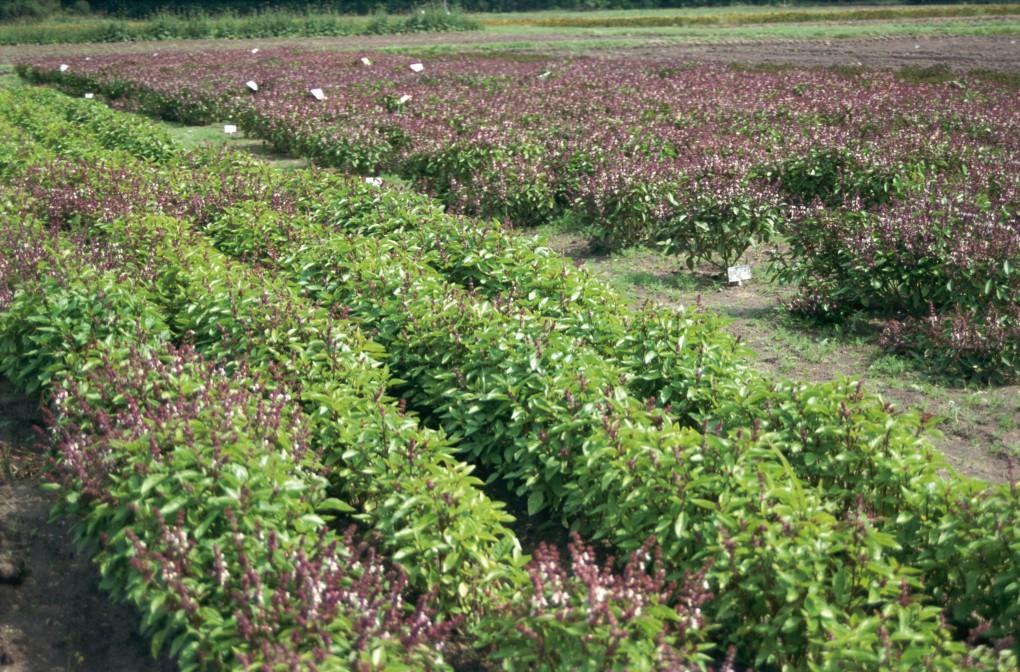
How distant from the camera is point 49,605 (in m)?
4.54

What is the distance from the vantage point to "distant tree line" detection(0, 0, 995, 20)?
6215cm

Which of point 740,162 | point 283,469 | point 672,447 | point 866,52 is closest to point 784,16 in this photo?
point 866,52

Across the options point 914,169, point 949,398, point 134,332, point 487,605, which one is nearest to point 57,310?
point 134,332

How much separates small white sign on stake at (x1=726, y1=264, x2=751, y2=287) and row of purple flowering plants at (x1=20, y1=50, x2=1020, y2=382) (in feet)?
0.67

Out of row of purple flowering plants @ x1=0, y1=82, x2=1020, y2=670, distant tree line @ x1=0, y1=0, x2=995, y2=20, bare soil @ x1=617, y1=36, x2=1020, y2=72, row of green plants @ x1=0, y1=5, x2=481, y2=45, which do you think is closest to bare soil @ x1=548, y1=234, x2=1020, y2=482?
row of purple flowering plants @ x1=0, y1=82, x2=1020, y2=670

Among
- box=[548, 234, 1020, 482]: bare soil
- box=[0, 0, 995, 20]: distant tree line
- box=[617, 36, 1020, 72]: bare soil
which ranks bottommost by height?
box=[548, 234, 1020, 482]: bare soil

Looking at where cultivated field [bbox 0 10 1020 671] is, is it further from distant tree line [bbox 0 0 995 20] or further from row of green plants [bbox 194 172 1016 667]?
distant tree line [bbox 0 0 995 20]

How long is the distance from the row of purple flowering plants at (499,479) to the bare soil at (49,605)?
0.34 metres

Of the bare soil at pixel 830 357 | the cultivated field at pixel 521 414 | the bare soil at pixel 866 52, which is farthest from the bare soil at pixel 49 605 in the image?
the bare soil at pixel 866 52

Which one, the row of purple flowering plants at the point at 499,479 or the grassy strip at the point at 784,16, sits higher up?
the grassy strip at the point at 784,16

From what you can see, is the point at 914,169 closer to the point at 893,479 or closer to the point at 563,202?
the point at 563,202

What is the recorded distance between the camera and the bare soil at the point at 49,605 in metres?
4.16

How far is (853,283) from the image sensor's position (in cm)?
757

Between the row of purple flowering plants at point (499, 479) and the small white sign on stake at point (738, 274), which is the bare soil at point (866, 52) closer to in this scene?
the small white sign on stake at point (738, 274)
